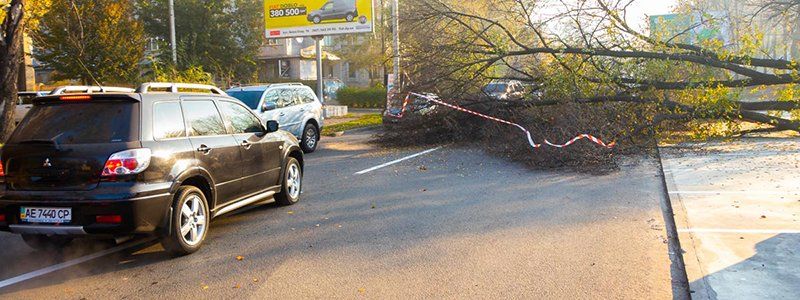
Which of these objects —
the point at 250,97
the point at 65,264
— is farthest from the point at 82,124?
the point at 250,97

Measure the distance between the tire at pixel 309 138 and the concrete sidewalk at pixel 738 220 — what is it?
25.4ft

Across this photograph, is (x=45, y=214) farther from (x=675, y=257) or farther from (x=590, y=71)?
(x=590, y=71)

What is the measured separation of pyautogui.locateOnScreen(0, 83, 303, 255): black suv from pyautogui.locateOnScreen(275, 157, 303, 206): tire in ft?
5.46

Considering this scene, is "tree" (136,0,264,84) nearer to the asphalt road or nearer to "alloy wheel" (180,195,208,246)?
the asphalt road

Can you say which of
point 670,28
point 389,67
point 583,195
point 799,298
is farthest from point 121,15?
point 799,298

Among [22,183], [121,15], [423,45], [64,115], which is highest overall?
[121,15]

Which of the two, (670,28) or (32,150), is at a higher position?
(670,28)

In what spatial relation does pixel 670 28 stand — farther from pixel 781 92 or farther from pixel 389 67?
pixel 389 67

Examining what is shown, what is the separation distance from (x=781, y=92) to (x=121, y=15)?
24096mm

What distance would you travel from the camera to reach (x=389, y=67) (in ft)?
86.0

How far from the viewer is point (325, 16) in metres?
26.1

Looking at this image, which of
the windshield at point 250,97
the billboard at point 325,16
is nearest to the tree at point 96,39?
the billboard at point 325,16

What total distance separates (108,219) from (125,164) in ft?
1.56

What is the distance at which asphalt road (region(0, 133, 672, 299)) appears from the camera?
16.8ft
